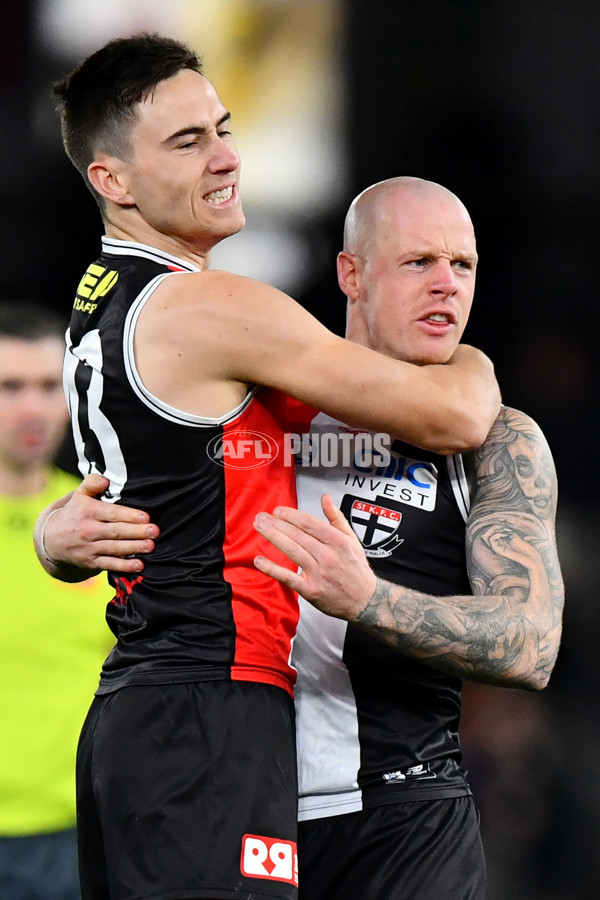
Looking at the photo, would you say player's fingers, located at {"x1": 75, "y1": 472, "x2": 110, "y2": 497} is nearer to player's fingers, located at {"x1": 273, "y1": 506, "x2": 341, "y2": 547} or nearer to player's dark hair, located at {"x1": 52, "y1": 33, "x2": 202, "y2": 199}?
player's fingers, located at {"x1": 273, "y1": 506, "x2": 341, "y2": 547}

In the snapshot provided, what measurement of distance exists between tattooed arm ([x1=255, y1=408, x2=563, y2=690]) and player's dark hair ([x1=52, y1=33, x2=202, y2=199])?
110 centimetres

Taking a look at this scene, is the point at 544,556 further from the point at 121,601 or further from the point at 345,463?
the point at 121,601

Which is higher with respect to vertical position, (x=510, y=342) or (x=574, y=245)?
(x=574, y=245)

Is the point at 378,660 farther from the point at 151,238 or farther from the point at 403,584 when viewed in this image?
the point at 151,238

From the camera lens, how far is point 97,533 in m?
2.50

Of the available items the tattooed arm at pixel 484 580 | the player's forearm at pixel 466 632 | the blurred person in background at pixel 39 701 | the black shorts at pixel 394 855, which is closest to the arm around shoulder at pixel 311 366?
the tattooed arm at pixel 484 580

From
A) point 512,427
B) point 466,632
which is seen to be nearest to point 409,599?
point 466,632

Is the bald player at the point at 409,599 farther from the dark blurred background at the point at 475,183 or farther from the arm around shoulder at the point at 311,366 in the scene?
the dark blurred background at the point at 475,183

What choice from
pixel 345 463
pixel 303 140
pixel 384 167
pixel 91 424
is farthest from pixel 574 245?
pixel 91 424

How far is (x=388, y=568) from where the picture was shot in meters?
2.69

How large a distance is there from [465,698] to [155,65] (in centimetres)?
408

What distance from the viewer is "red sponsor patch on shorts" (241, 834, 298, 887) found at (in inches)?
84.0

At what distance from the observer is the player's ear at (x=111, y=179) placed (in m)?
2.69

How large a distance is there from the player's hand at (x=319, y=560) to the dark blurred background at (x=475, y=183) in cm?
375
